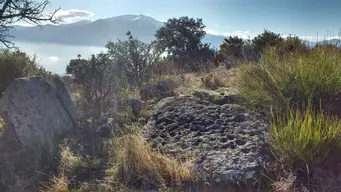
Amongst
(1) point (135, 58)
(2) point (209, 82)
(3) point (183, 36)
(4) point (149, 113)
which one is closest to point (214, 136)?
(4) point (149, 113)

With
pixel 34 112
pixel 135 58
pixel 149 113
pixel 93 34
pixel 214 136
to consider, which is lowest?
pixel 214 136

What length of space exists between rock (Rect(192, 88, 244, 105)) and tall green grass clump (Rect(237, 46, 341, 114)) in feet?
1.08

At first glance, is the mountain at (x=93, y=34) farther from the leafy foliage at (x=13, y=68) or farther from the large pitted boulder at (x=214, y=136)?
the large pitted boulder at (x=214, y=136)

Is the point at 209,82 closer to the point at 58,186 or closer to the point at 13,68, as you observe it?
the point at 13,68

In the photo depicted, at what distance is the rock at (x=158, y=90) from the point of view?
6045 millimetres

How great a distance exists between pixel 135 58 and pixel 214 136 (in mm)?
4369

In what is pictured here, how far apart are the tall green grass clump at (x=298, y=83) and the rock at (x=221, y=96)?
33 centimetres

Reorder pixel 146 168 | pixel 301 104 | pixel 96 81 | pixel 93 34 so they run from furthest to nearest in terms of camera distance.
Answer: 1. pixel 93 34
2. pixel 96 81
3. pixel 301 104
4. pixel 146 168

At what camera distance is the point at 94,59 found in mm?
5988

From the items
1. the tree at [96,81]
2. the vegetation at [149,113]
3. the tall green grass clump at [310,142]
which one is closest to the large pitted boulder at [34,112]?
the vegetation at [149,113]

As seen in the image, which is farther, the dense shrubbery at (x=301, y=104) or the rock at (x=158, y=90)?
the rock at (x=158, y=90)

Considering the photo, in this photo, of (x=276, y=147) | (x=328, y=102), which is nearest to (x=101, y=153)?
(x=276, y=147)

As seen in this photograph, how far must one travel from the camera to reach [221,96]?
16.0 ft

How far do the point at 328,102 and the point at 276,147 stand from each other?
116cm
